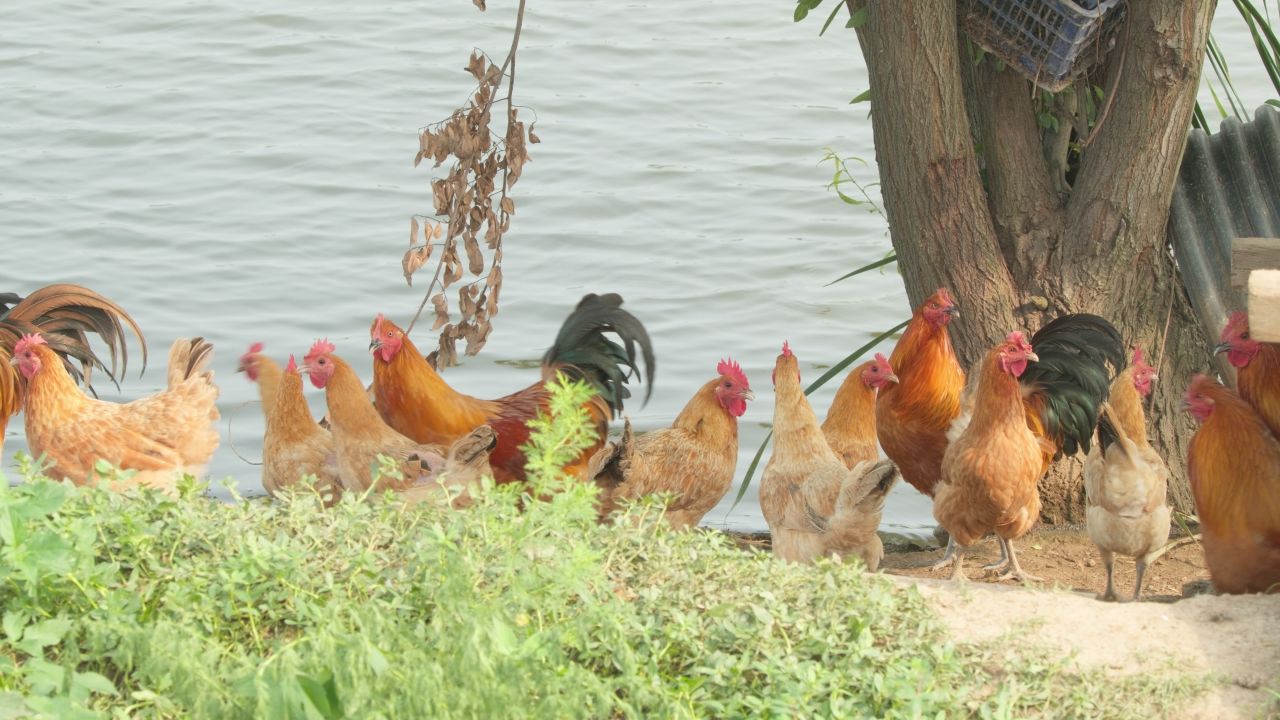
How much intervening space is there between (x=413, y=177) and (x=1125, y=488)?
7345mm

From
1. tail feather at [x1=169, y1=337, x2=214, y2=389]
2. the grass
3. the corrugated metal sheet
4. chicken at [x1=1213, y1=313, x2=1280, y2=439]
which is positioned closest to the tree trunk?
the corrugated metal sheet

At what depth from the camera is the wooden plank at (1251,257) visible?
4.42 metres

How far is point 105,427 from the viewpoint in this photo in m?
5.55

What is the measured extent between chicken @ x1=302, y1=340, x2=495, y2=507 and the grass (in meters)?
0.99

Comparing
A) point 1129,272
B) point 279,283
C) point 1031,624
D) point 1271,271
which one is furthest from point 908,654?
point 279,283

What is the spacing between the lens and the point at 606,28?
14242 mm

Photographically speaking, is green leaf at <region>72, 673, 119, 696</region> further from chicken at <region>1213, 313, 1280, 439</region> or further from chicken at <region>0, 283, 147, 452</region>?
chicken at <region>1213, 313, 1280, 439</region>

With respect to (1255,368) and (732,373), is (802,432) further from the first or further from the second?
(1255,368)

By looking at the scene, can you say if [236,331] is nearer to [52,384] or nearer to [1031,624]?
[52,384]

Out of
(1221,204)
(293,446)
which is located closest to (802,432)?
(293,446)

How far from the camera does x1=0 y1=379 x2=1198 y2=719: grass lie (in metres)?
3.07

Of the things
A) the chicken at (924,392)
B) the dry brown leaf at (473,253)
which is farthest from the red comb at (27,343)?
the chicken at (924,392)

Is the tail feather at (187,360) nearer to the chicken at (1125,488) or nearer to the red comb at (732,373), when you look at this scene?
the red comb at (732,373)

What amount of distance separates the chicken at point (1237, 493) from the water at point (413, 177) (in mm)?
2445
